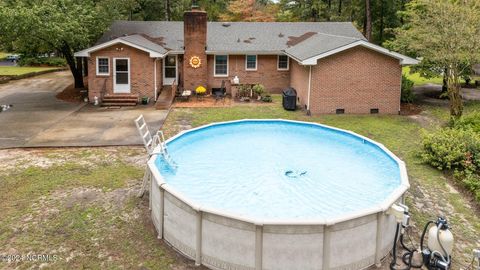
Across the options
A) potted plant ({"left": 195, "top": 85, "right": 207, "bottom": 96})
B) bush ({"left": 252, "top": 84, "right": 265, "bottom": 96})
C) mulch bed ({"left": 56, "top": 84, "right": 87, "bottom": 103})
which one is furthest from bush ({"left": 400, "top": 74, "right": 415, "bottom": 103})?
mulch bed ({"left": 56, "top": 84, "right": 87, "bottom": 103})

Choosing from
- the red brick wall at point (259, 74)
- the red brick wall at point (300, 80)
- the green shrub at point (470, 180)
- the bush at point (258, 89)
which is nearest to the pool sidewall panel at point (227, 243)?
the green shrub at point (470, 180)

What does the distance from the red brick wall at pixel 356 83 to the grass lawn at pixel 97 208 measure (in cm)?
532

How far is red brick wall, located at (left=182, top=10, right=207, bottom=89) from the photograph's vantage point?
25.3 meters

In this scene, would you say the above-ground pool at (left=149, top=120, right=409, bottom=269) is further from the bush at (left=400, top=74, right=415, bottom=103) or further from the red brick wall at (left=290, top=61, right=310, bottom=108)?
the bush at (left=400, top=74, right=415, bottom=103)

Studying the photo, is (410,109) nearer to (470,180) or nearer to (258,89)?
(258,89)

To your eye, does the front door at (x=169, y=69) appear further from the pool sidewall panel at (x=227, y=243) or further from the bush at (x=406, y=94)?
the pool sidewall panel at (x=227, y=243)

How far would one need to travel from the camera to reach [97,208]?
964 centimetres

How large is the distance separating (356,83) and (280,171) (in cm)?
1072

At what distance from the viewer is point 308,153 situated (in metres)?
13.5

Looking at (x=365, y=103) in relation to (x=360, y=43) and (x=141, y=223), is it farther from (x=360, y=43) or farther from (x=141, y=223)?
(x=141, y=223)

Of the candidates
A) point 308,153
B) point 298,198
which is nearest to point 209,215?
point 298,198

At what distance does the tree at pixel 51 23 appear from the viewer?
19.7m

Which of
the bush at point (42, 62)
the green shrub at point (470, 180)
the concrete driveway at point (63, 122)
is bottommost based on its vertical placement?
the green shrub at point (470, 180)

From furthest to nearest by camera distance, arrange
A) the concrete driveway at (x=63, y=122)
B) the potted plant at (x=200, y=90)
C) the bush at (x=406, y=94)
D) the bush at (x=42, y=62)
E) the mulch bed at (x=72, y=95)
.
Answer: the bush at (x=42, y=62) < the potted plant at (x=200, y=90) < the mulch bed at (x=72, y=95) < the bush at (x=406, y=94) < the concrete driveway at (x=63, y=122)
